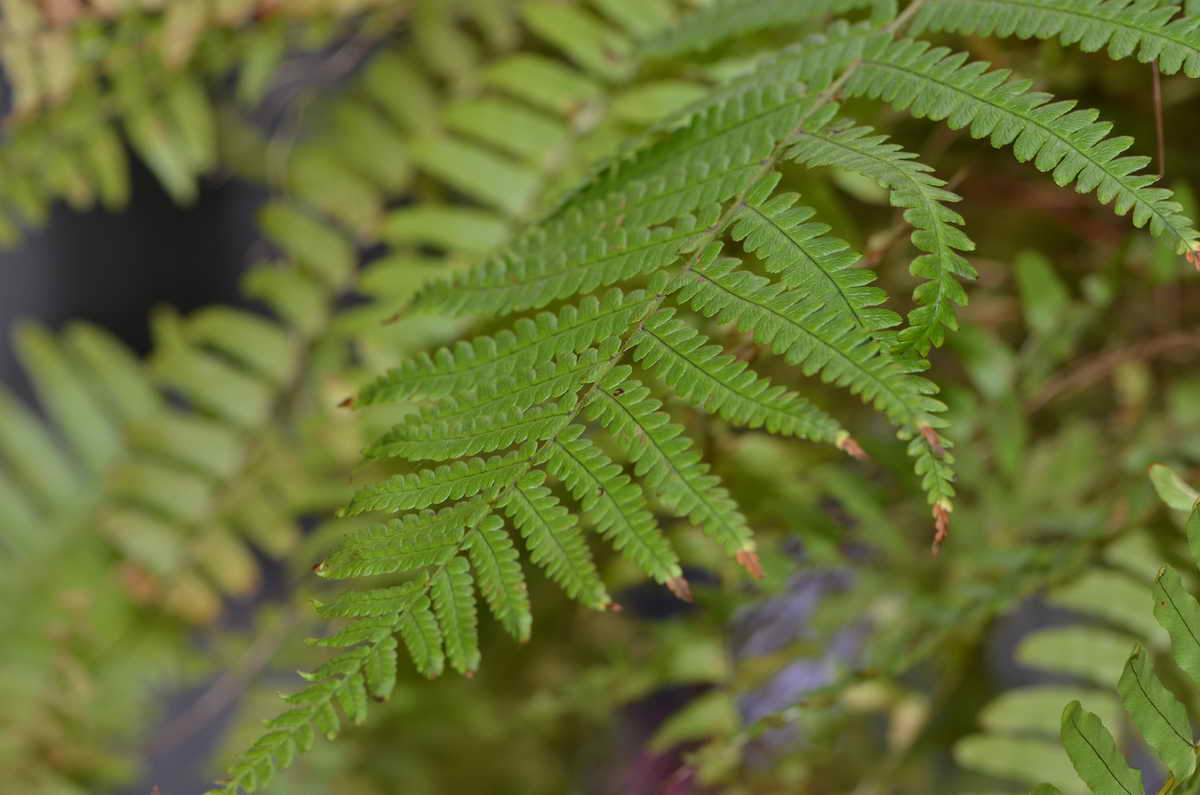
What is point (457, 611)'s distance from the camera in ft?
1.40

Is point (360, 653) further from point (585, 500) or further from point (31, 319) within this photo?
point (31, 319)

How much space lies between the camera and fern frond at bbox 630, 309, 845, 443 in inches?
16.8

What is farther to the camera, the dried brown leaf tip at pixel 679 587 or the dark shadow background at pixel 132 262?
the dark shadow background at pixel 132 262

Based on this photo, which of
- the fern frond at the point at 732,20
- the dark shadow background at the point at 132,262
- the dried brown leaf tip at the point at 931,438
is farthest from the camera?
the dark shadow background at the point at 132,262

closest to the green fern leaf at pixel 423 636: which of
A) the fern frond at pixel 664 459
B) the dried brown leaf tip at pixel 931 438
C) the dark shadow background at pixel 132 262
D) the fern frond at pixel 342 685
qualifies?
the fern frond at pixel 342 685

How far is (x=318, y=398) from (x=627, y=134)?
45 centimetres

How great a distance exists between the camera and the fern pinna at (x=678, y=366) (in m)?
0.42

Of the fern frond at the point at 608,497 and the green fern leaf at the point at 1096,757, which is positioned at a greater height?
the fern frond at the point at 608,497

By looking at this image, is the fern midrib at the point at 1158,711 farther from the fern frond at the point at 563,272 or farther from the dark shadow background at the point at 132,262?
the dark shadow background at the point at 132,262

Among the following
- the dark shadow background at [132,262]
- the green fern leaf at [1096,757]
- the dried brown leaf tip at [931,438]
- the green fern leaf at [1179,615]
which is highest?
the dark shadow background at [132,262]

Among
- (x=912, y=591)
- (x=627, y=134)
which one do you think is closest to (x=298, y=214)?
(x=627, y=134)

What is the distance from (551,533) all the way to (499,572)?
3cm

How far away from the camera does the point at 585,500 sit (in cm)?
44

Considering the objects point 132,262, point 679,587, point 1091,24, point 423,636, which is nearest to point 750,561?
point 679,587
